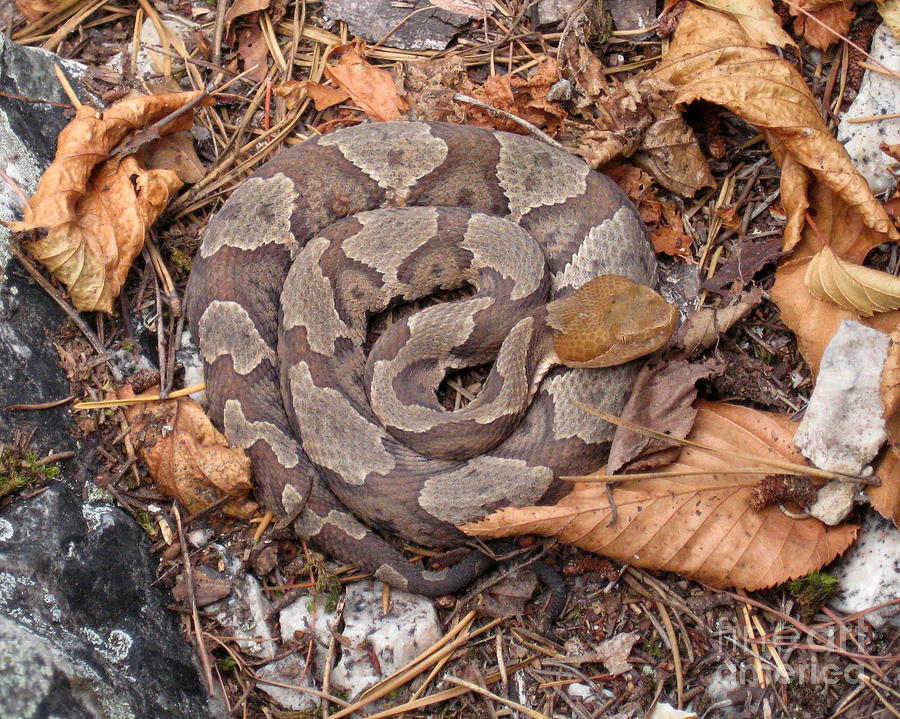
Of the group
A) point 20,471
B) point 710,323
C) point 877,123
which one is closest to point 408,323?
point 710,323

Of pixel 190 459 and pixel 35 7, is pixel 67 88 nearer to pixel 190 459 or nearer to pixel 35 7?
pixel 35 7

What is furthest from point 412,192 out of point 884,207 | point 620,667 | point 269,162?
point 620,667

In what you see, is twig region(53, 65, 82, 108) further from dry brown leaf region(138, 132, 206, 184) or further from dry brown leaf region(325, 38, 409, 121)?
dry brown leaf region(325, 38, 409, 121)

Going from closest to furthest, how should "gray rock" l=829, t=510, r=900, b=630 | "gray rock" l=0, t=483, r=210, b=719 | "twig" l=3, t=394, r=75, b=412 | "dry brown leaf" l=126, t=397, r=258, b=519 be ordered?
1. "gray rock" l=0, t=483, r=210, b=719
2. "gray rock" l=829, t=510, r=900, b=630
3. "twig" l=3, t=394, r=75, b=412
4. "dry brown leaf" l=126, t=397, r=258, b=519

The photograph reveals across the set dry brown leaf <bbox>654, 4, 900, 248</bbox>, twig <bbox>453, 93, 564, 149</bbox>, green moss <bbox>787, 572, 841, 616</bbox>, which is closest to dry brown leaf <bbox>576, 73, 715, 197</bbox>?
dry brown leaf <bbox>654, 4, 900, 248</bbox>

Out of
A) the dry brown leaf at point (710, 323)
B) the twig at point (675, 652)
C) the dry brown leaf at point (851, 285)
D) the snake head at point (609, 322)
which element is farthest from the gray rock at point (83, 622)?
the dry brown leaf at point (851, 285)
